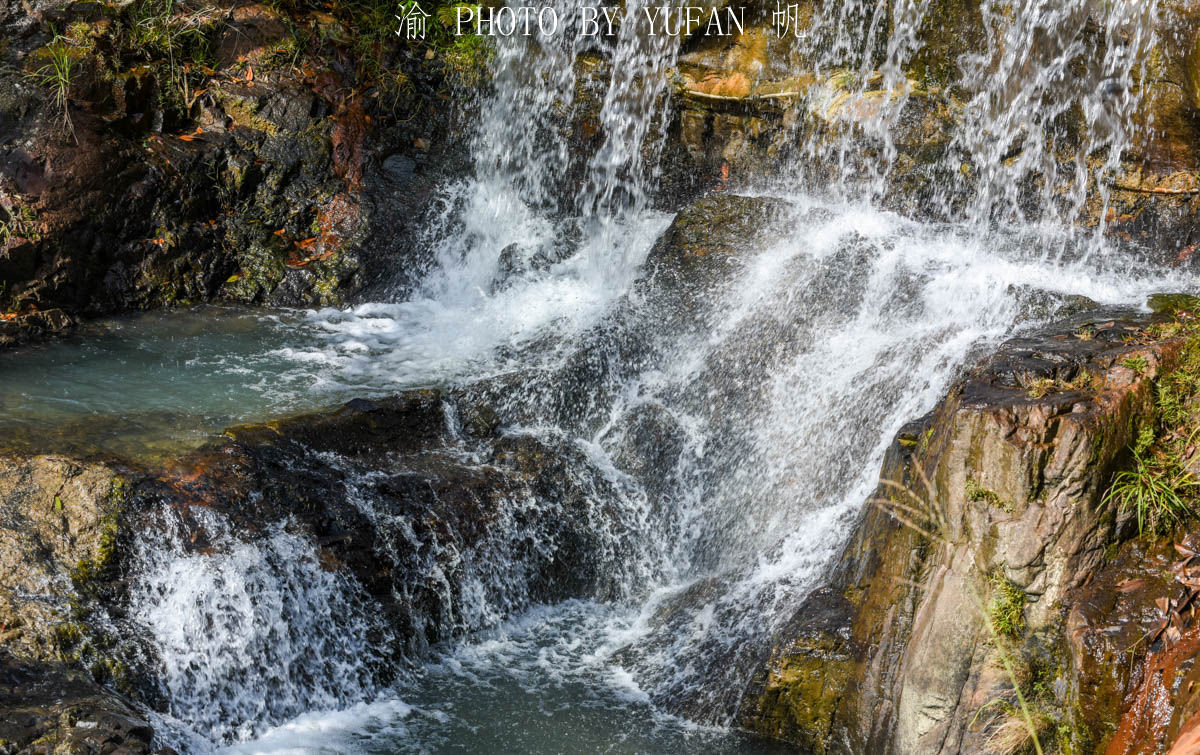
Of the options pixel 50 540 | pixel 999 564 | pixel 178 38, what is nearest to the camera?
Answer: pixel 999 564

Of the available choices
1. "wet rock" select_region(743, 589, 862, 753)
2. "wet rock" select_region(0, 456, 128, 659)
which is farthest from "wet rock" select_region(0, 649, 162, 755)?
"wet rock" select_region(743, 589, 862, 753)

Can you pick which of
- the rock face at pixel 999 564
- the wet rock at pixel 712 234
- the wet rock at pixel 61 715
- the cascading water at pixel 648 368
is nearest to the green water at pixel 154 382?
the cascading water at pixel 648 368

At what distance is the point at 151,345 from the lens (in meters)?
6.96

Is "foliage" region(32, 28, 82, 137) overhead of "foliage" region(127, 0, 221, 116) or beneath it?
beneath

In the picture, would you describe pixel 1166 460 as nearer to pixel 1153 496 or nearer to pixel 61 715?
pixel 1153 496

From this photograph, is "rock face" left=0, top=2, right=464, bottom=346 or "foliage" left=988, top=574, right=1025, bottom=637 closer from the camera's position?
"foliage" left=988, top=574, right=1025, bottom=637

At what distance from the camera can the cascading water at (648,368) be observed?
4.75 m

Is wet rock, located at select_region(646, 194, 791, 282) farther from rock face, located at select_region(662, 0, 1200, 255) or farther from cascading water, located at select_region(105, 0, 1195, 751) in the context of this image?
rock face, located at select_region(662, 0, 1200, 255)

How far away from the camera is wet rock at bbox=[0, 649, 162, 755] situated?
3.63 metres

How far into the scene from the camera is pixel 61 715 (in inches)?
148

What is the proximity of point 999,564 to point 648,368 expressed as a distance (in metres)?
3.33

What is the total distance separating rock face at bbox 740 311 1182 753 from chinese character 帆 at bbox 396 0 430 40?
666 centimetres

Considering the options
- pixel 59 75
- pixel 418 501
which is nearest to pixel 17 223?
pixel 59 75

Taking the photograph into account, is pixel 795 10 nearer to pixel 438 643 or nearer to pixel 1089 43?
pixel 1089 43
